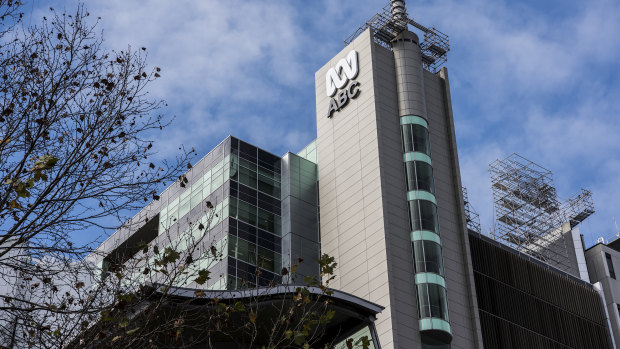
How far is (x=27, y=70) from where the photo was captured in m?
25.1

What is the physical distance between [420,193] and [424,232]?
4143 mm

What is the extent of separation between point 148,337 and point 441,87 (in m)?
69.7

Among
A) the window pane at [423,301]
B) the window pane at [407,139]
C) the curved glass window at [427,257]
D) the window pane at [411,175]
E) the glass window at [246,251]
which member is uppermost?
the window pane at [407,139]

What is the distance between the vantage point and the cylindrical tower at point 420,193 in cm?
7256

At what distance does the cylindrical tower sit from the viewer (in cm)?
7256

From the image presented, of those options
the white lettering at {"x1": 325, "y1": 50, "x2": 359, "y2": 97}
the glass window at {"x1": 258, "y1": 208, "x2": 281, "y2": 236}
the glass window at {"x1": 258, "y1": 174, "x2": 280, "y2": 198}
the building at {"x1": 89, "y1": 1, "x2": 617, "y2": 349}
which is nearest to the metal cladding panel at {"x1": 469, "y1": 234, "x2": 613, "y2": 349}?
the building at {"x1": 89, "y1": 1, "x2": 617, "y2": 349}

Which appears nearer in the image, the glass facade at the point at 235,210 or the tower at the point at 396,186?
the tower at the point at 396,186

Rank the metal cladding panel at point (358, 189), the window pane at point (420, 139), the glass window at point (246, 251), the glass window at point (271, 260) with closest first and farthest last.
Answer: the metal cladding panel at point (358, 189)
the glass window at point (246, 251)
the glass window at point (271, 260)
the window pane at point (420, 139)

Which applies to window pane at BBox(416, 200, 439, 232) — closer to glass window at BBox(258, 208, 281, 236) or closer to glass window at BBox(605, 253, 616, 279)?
glass window at BBox(258, 208, 281, 236)

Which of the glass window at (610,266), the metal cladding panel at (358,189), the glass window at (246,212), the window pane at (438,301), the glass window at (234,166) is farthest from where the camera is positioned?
the glass window at (610,266)

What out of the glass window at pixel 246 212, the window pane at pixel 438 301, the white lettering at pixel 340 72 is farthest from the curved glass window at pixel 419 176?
the glass window at pixel 246 212

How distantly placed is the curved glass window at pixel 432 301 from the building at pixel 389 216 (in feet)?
0.37

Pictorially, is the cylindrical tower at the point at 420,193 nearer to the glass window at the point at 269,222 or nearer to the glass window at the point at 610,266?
the glass window at the point at 269,222

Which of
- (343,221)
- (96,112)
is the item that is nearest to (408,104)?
(343,221)
